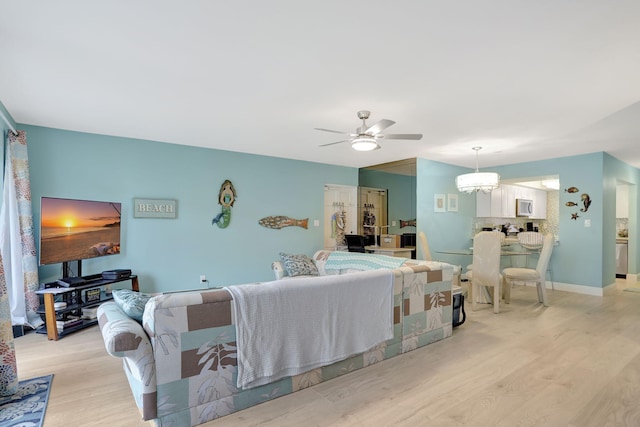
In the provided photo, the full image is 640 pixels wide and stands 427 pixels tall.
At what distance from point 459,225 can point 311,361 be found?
5413 millimetres

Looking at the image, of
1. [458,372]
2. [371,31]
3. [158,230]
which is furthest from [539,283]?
[158,230]

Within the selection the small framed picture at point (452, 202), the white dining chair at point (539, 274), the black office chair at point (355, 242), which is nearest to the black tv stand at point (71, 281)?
the black office chair at point (355, 242)

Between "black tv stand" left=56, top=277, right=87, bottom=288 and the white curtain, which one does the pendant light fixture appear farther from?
the white curtain

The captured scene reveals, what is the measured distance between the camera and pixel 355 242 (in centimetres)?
628

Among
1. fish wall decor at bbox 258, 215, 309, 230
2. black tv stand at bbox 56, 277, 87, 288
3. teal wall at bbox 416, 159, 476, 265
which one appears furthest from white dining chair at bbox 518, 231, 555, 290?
black tv stand at bbox 56, 277, 87, 288

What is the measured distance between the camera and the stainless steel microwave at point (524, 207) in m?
7.43

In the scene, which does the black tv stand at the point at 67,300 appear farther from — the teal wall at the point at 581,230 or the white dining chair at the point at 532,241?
the teal wall at the point at 581,230

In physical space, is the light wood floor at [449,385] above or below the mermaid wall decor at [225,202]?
below

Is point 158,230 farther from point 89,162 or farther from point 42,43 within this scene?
point 42,43

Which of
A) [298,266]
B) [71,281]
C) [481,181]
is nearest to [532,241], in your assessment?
[481,181]

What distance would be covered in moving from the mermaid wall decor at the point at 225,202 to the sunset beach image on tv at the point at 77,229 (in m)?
1.36

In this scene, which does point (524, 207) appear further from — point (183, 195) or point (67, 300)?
point (67, 300)

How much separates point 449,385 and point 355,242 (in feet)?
13.0

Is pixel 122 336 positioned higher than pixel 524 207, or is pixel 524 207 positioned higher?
pixel 524 207
